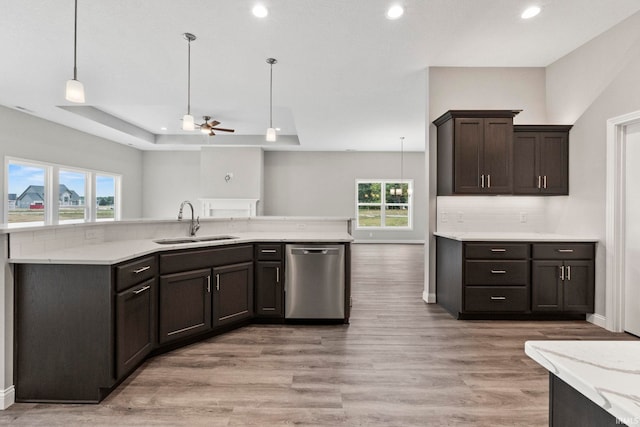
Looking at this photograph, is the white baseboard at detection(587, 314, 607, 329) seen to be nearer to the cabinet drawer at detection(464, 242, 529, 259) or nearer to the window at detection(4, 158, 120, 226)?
the cabinet drawer at detection(464, 242, 529, 259)

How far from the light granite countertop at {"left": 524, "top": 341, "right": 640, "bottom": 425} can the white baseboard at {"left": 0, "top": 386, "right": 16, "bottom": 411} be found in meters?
2.79

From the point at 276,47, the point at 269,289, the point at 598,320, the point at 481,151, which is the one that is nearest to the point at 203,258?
the point at 269,289

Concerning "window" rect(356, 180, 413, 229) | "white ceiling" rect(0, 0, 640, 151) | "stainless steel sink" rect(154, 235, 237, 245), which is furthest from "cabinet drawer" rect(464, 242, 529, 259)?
"window" rect(356, 180, 413, 229)

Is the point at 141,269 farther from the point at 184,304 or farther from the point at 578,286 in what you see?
the point at 578,286

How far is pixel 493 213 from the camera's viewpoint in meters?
4.12

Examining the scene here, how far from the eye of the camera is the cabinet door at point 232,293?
9.71 feet

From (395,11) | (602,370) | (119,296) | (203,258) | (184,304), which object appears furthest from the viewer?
(395,11)

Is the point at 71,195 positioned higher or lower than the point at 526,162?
lower

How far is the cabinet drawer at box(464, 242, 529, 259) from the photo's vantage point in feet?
11.3

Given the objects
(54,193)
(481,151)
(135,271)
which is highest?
(481,151)

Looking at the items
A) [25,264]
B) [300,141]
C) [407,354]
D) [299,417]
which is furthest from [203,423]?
[300,141]

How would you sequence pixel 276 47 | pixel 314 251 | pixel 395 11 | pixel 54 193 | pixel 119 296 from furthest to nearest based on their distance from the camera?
pixel 54 193
pixel 276 47
pixel 314 251
pixel 395 11
pixel 119 296

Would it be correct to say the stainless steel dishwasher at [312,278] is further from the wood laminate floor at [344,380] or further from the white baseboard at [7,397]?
the white baseboard at [7,397]

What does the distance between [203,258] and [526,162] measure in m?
3.78
